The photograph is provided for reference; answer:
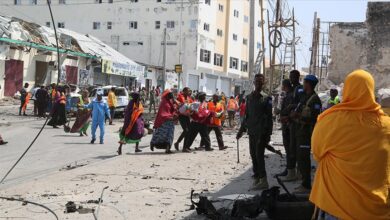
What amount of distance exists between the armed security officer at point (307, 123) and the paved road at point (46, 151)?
16.2ft

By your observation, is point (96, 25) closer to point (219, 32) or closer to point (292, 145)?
point (219, 32)

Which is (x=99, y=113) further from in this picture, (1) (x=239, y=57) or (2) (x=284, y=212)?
(1) (x=239, y=57)

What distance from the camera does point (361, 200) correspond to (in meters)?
3.29

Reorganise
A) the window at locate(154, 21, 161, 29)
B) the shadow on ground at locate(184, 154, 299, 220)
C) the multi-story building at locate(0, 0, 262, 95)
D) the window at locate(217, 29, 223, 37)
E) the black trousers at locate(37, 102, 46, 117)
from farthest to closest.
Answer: the window at locate(217, 29, 223, 37) < the window at locate(154, 21, 161, 29) < the multi-story building at locate(0, 0, 262, 95) < the black trousers at locate(37, 102, 46, 117) < the shadow on ground at locate(184, 154, 299, 220)

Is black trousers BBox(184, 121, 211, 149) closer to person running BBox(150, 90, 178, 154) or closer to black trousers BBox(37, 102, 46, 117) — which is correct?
person running BBox(150, 90, 178, 154)

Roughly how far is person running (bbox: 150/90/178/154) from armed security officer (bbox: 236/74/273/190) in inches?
176

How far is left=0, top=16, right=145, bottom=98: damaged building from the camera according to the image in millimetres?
28875

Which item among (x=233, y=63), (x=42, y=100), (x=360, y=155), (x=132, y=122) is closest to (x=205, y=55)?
(x=233, y=63)

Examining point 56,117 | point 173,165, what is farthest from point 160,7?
point 173,165

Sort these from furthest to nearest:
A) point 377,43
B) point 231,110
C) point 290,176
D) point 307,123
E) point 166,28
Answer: point 166,28
point 231,110
point 290,176
point 377,43
point 307,123

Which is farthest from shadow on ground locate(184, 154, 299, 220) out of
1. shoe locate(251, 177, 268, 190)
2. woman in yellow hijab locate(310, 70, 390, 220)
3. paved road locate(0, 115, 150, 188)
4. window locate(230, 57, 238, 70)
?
window locate(230, 57, 238, 70)

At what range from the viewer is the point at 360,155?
3.30m

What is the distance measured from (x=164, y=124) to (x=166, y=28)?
40708 millimetres

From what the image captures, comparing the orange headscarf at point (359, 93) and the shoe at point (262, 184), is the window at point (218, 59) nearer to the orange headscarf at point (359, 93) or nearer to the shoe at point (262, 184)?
the shoe at point (262, 184)
